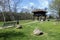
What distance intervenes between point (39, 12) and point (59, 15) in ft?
25.0

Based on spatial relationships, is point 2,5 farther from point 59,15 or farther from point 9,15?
point 59,15

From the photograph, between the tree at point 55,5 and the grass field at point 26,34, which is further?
the tree at point 55,5

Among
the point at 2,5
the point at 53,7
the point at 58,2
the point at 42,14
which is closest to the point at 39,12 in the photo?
the point at 42,14

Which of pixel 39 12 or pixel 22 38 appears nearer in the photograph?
pixel 22 38

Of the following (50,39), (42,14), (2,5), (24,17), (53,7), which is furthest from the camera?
(24,17)

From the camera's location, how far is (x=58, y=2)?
5059 cm

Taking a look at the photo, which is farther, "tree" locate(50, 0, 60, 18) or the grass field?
"tree" locate(50, 0, 60, 18)

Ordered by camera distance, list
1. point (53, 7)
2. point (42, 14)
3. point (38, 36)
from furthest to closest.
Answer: point (42, 14), point (53, 7), point (38, 36)

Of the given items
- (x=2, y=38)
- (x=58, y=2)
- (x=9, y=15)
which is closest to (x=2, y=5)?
→ (x=9, y=15)

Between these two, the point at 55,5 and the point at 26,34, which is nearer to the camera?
the point at 26,34

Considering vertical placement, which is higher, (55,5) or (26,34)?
(55,5)

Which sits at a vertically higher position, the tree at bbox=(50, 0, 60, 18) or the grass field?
the tree at bbox=(50, 0, 60, 18)

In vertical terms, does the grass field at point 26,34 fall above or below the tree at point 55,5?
below

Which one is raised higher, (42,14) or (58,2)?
(58,2)
